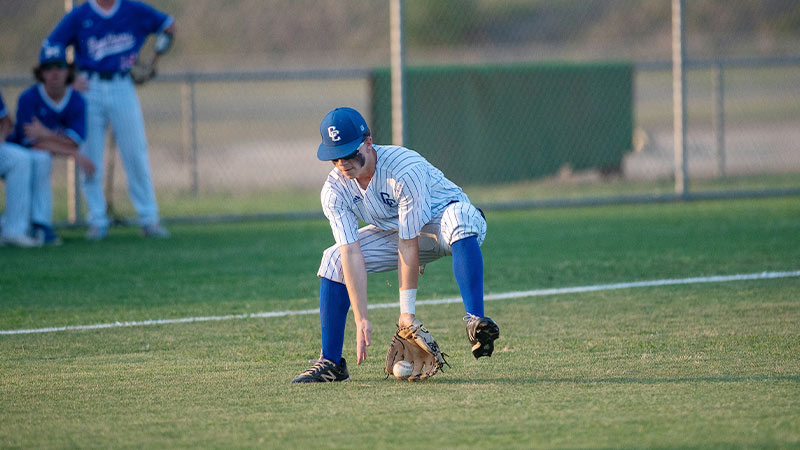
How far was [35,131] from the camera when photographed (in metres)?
8.77

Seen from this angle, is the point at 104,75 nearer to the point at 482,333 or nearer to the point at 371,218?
the point at 371,218

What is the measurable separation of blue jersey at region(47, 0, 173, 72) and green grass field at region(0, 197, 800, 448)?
5.47 ft

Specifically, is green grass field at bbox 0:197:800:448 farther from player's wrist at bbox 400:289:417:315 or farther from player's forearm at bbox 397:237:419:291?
player's forearm at bbox 397:237:419:291

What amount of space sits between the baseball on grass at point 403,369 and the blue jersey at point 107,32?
18.1 ft

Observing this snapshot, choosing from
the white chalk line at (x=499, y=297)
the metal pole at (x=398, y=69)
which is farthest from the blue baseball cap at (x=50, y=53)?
the white chalk line at (x=499, y=297)

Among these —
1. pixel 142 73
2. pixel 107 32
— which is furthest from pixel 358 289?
pixel 142 73

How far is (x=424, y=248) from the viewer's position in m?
4.73

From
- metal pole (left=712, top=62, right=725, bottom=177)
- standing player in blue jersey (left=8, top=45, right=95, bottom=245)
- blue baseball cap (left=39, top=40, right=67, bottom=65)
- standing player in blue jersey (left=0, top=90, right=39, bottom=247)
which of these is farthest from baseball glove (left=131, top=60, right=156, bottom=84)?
metal pole (left=712, top=62, right=725, bottom=177)

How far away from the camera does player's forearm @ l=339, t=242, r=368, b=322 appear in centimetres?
427

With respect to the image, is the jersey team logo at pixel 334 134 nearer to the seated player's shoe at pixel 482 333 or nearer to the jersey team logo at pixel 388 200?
the jersey team logo at pixel 388 200

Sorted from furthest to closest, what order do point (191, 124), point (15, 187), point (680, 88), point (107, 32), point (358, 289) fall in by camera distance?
1. point (191, 124)
2. point (680, 88)
3. point (107, 32)
4. point (15, 187)
5. point (358, 289)

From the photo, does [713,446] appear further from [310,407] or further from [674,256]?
[674,256]

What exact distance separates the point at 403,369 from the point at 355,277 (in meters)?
0.45

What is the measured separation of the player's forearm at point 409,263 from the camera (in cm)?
441
